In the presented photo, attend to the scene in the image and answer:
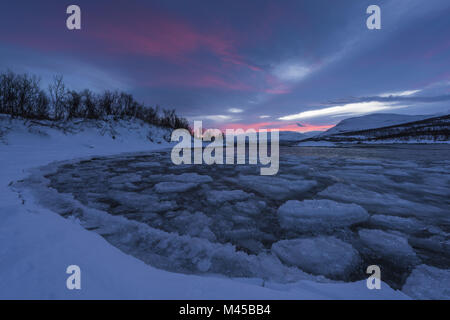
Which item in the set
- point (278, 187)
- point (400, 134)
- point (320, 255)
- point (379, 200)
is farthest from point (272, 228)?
point (400, 134)

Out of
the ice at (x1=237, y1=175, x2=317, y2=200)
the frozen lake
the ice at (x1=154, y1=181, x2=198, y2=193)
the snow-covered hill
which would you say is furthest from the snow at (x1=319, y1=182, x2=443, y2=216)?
the snow-covered hill

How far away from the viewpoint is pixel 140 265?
113cm

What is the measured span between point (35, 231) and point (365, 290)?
2458mm

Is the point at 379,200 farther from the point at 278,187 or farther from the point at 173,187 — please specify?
the point at 173,187

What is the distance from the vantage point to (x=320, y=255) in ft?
4.43

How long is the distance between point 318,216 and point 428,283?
0.94 metres

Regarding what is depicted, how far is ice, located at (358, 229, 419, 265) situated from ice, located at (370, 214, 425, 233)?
0.73 feet

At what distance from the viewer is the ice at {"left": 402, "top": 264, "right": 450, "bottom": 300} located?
1.01 m

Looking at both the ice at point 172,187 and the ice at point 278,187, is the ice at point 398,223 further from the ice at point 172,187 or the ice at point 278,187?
the ice at point 172,187

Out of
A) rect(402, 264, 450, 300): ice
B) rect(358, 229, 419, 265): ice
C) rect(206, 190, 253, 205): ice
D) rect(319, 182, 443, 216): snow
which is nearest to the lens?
rect(402, 264, 450, 300): ice

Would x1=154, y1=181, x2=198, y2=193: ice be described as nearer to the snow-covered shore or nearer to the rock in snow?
the rock in snow

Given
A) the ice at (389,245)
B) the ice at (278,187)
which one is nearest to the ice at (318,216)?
the ice at (389,245)

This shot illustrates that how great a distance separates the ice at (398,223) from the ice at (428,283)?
618 mm
